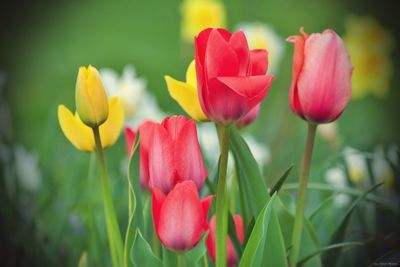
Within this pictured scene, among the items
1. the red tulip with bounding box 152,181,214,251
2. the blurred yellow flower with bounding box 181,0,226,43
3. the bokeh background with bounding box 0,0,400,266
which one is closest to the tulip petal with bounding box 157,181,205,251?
the red tulip with bounding box 152,181,214,251

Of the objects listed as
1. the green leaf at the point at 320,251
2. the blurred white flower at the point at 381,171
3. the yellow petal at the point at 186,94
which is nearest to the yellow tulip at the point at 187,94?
the yellow petal at the point at 186,94

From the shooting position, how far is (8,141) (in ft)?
2.66

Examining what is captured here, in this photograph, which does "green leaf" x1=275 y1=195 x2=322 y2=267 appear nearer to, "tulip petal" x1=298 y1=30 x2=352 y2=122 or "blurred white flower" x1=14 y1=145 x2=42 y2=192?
"tulip petal" x1=298 y1=30 x2=352 y2=122

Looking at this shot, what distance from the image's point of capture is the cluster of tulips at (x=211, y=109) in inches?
13.9

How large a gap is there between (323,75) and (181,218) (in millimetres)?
104

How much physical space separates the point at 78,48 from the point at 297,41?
115 centimetres

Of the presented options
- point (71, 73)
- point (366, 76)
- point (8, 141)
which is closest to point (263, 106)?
point (366, 76)

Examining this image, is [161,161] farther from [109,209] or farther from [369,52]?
[369,52]

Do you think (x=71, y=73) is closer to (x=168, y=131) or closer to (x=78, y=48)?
(x=78, y=48)

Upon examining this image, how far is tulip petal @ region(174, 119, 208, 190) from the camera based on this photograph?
365mm

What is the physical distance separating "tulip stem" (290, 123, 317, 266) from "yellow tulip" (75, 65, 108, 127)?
A: 11cm

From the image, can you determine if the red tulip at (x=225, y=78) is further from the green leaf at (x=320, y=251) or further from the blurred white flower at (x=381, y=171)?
the blurred white flower at (x=381, y=171)

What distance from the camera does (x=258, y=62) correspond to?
37cm

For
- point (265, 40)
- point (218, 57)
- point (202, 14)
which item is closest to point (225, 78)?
point (218, 57)
